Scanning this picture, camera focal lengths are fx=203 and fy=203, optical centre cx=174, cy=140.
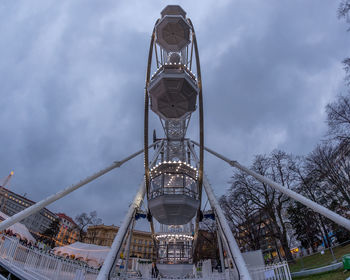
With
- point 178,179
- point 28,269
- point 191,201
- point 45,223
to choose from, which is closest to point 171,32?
point 178,179

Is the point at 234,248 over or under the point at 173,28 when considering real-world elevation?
under

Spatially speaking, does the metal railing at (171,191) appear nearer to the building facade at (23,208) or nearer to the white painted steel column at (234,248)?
the white painted steel column at (234,248)

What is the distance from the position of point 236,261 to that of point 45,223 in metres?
126

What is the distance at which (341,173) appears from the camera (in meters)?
23.3

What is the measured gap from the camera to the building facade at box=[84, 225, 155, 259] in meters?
86.1

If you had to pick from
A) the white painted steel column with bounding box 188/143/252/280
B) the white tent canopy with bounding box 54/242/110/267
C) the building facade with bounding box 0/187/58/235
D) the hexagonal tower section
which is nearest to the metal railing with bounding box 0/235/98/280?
the white painted steel column with bounding box 188/143/252/280

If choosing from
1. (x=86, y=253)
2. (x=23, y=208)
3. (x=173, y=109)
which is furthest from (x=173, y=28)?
(x=23, y=208)

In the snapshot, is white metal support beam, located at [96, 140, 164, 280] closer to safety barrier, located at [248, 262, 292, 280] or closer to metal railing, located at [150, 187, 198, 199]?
metal railing, located at [150, 187, 198, 199]

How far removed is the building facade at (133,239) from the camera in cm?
8612

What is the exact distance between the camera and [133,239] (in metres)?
91.6

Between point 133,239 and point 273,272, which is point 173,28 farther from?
point 133,239

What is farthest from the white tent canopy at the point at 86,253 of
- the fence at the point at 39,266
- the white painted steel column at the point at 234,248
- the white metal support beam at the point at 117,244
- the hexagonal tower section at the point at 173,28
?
the hexagonal tower section at the point at 173,28

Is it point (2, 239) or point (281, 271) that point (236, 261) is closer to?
point (281, 271)

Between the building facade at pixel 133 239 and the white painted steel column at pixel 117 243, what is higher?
the building facade at pixel 133 239
